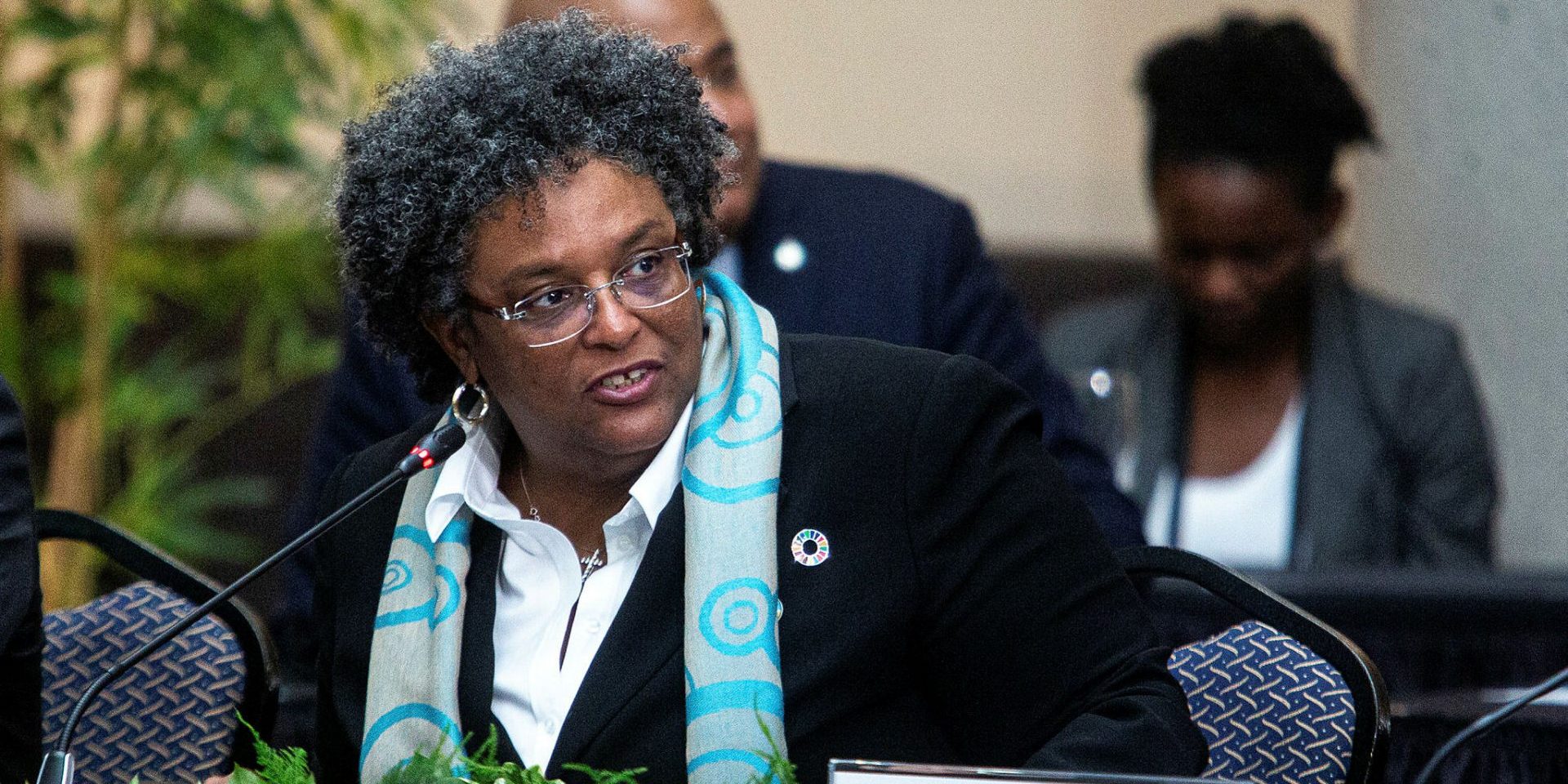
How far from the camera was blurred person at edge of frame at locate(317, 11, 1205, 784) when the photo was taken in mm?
1859

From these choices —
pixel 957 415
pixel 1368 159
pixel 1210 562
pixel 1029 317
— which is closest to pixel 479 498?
pixel 957 415

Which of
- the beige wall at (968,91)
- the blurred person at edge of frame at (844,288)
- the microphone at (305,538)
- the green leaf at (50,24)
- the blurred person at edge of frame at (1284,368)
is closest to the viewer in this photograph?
the microphone at (305,538)

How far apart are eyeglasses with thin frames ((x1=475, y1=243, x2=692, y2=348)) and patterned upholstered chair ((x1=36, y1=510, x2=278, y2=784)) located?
534mm

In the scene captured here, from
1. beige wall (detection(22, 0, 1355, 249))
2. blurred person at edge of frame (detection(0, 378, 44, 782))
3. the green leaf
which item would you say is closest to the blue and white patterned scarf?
blurred person at edge of frame (detection(0, 378, 44, 782))

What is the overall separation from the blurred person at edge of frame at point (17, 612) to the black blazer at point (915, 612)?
1.51 feet

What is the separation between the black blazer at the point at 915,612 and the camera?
1.83 meters

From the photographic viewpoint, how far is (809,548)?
76.6 inches

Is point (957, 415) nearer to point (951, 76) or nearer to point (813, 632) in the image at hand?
point (813, 632)

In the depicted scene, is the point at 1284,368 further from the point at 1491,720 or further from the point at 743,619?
the point at 743,619

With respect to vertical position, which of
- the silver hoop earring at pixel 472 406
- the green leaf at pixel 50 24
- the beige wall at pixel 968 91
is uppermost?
the green leaf at pixel 50 24

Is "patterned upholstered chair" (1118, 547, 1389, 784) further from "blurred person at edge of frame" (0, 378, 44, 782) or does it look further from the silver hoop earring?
"blurred person at edge of frame" (0, 378, 44, 782)

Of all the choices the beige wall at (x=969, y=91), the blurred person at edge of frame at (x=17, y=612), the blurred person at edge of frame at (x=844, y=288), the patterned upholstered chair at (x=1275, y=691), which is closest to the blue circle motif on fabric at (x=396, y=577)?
the blurred person at edge of frame at (x=17, y=612)

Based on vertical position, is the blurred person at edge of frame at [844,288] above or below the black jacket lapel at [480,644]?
above

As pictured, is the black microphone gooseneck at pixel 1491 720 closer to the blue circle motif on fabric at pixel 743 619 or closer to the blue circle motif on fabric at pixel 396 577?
the blue circle motif on fabric at pixel 743 619
